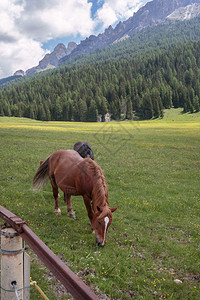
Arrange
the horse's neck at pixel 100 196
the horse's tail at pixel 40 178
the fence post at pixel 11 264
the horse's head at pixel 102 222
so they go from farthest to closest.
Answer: the horse's tail at pixel 40 178
the horse's neck at pixel 100 196
the horse's head at pixel 102 222
the fence post at pixel 11 264

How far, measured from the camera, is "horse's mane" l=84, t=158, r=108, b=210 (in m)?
7.45

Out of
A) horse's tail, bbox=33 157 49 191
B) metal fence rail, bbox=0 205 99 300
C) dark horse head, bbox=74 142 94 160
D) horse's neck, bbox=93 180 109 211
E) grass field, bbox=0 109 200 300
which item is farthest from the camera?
dark horse head, bbox=74 142 94 160

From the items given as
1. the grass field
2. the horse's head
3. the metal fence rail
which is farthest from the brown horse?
the metal fence rail

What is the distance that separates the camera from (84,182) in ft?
27.4

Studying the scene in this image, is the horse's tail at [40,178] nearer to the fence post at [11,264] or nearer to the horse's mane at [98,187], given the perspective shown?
the horse's mane at [98,187]

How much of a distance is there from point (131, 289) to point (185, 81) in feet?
689

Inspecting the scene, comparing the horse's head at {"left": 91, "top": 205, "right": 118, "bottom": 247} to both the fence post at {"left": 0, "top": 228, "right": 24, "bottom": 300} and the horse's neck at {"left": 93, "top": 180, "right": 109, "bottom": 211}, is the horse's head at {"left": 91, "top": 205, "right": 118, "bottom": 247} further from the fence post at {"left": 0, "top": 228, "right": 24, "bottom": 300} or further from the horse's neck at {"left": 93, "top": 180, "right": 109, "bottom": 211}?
the fence post at {"left": 0, "top": 228, "right": 24, "bottom": 300}

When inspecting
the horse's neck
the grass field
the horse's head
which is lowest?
the grass field

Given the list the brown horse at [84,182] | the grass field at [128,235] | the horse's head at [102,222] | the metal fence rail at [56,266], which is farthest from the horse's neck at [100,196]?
the metal fence rail at [56,266]

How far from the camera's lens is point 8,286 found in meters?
2.77

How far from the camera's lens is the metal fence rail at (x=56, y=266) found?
2.05 metres

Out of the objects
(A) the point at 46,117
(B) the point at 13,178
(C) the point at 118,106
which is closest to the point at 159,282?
(B) the point at 13,178

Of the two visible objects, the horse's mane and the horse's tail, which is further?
the horse's tail

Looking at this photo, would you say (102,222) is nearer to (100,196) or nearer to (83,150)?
(100,196)
